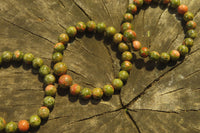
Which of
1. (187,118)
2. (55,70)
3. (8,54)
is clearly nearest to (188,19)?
(187,118)

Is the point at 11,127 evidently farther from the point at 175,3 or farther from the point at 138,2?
the point at 175,3

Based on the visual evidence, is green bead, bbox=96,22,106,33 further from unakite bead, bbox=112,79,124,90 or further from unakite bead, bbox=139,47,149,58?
unakite bead, bbox=112,79,124,90

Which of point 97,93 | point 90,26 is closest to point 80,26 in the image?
point 90,26

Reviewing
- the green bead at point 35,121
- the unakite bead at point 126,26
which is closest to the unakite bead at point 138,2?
the unakite bead at point 126,26

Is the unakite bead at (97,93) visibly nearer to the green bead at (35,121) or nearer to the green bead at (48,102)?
the green bead at (48,102)

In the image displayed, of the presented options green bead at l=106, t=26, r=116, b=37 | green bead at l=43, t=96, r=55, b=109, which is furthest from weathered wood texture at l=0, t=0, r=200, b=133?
green bead at l=106, t=26, r=116, b=37
